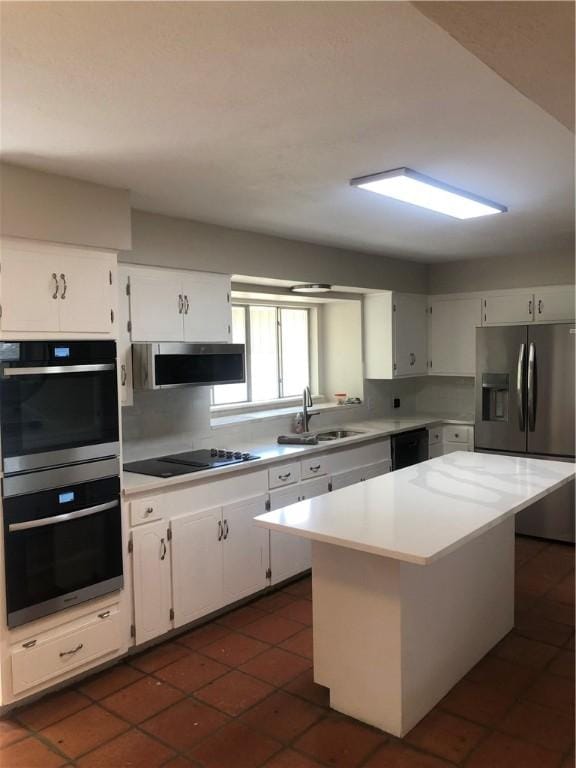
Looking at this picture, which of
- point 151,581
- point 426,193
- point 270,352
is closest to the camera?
point 426,193

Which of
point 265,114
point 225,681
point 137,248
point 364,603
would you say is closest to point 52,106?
point 265,114

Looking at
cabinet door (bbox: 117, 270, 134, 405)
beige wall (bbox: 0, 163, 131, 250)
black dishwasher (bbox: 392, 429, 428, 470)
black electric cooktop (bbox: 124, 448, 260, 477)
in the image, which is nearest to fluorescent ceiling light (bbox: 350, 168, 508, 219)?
beige wall (bbox: 0, 163, 131, 250)

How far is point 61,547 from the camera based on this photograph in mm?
2844

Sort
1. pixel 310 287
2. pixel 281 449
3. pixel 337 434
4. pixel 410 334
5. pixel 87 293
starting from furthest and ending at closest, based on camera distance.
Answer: pixel 410 334 < pixel 337 434 < pixel 310 287 < pixel 281 449 < pixel 87 293

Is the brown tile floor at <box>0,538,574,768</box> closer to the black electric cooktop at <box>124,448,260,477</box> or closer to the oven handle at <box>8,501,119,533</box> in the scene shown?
the oven handle at <box>8,501,119,533</box>

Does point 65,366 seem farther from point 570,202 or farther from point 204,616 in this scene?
point 570,202

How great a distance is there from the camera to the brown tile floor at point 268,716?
2.38m

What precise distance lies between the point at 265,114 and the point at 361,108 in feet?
1.09

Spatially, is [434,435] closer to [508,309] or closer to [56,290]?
[508,309]

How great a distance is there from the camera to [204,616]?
139 inches

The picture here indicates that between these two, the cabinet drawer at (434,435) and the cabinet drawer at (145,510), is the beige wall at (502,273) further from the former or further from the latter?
the cabinet drawer at (145,510)

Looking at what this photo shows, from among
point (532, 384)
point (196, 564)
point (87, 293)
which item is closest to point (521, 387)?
point (532, 384)

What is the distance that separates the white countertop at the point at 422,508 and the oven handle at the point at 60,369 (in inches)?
44.0

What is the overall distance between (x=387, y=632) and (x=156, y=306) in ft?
7.21
